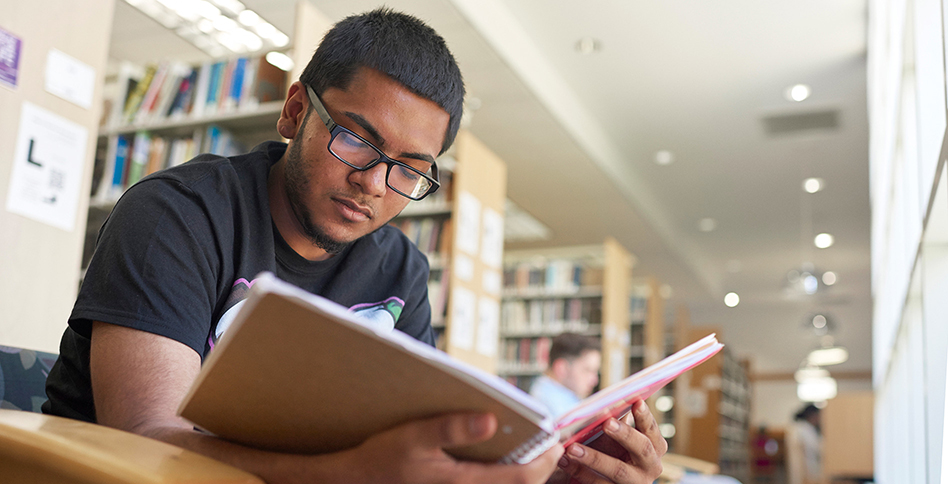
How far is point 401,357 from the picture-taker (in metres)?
0.55

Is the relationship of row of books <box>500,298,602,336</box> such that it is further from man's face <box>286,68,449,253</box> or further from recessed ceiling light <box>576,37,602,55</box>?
man's face <box>286,68,449,253</box>

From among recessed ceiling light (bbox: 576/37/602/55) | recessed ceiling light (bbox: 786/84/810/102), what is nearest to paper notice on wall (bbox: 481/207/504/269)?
recessed ceiling light (bbox: 576/37/602/55)

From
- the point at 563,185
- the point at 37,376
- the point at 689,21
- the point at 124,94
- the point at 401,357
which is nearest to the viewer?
the point at 401,357

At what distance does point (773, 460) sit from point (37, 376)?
12743mm

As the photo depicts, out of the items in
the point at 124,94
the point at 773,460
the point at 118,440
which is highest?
the point at 124,94

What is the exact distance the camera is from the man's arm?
0.60 m

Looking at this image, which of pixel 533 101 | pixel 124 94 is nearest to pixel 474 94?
pixel 533 101

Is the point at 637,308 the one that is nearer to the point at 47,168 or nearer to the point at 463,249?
the point at 463,249

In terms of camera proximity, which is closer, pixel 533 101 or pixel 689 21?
pixel 689 21

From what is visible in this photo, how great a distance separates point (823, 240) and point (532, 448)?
1017 centimetres

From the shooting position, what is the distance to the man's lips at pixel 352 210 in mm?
1049

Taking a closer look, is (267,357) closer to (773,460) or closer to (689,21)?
(689,21)

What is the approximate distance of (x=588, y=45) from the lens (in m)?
5.20

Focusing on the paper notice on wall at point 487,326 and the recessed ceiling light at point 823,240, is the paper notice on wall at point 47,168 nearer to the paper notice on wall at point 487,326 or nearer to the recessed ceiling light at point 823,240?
the paper notice on wall at point 487,326
